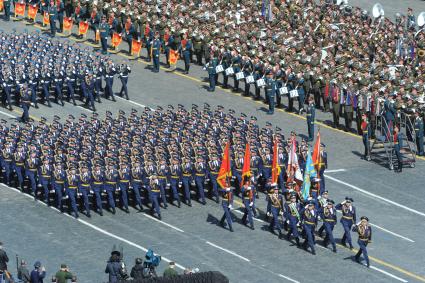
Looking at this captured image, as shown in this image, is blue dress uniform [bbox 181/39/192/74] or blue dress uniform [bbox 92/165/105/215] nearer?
blue dress uniform [bbox 92/165/105/215]

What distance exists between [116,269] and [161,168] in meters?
11.2

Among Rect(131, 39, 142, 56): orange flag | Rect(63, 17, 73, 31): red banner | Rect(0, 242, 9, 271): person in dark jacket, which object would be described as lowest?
Rect(0, 242, 9, 271): person in dark jacket

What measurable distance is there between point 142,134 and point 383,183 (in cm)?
1081

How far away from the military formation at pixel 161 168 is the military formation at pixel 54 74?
659 cm

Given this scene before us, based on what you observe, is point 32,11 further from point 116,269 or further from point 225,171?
point 116,269

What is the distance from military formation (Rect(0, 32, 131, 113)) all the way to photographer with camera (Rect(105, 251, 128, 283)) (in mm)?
21941

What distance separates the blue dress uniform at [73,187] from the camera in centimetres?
6525

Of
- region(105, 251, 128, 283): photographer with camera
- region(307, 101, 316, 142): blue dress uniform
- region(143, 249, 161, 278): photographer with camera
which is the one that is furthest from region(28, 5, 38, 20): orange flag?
region(105, 251, 128, 283): photographer with camera

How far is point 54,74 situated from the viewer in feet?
258

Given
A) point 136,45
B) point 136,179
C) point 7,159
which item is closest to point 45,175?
point 7,159

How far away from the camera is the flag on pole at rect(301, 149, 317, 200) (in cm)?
6606

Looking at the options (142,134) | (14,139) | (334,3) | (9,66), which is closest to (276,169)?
(142,134)

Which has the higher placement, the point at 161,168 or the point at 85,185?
the point at 161,168

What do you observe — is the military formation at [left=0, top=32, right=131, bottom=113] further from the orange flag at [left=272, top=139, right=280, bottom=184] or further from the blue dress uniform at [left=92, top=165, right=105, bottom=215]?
the orange flag at [left=272, top=139, right=280, bottom=184]
